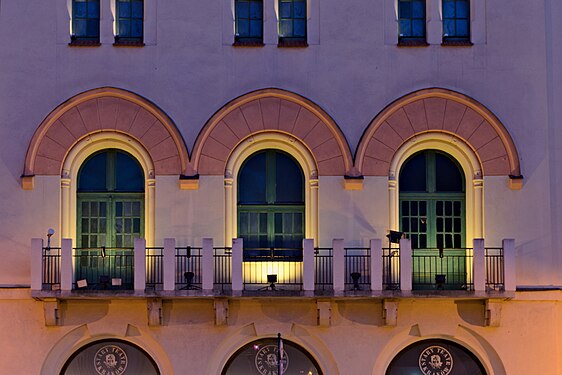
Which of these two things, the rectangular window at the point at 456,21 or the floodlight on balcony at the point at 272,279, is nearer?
the floodlight on balcony at the point at 272,279

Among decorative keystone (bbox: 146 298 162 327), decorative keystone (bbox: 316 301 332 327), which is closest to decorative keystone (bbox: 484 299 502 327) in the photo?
decorative keystone (bbox: 316 301 332 327)

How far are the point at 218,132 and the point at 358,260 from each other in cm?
449

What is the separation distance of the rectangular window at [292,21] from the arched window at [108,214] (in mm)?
4764

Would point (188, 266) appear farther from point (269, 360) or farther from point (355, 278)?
point (355, 278)

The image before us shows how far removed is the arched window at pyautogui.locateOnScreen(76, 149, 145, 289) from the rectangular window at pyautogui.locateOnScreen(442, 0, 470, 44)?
8.16 m

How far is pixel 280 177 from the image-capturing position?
33.6 m

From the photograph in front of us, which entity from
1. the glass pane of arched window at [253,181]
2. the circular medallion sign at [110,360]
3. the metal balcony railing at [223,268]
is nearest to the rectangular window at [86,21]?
the glass pane of arched window at [253,181]

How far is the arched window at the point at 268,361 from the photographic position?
3297 cm

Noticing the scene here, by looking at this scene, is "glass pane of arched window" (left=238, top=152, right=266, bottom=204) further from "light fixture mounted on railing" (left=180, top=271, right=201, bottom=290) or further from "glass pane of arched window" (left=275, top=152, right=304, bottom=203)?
"light fixture mounted on railing" (left=180, top=271, right=201, bottom=290)

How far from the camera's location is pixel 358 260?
32844 millimetres

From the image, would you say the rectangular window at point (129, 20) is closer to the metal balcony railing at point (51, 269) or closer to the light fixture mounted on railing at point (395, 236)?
the metal balcony railing at point (51, 269)

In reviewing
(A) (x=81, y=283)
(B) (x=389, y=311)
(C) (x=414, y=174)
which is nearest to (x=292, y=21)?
(C) (x=414, y=174)

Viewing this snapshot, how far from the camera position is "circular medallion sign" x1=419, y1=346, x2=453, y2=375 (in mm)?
33062

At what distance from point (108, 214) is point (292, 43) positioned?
603cm
